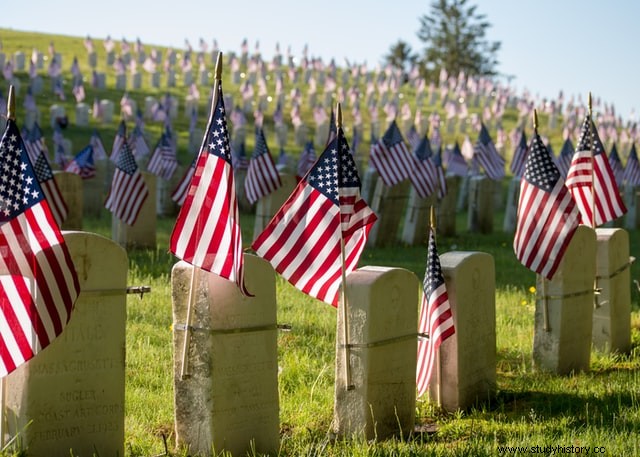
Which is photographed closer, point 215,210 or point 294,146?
point 215,210

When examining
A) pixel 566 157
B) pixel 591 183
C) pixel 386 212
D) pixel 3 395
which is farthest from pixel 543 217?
pixel 566 157

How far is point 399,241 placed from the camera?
20047mm

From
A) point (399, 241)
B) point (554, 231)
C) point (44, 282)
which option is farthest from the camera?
point (399, 241)

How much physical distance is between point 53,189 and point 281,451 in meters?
9.92

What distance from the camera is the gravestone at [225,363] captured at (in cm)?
614

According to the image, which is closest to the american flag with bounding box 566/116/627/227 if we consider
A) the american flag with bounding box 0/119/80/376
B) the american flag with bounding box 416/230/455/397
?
the american flag with bounding box 416/230/455/397

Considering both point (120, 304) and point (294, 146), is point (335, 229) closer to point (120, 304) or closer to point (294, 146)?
point (120, 304)

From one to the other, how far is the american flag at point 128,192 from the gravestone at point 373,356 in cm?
971

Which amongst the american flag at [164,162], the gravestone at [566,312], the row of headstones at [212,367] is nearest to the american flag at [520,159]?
the american flag at [164,162]

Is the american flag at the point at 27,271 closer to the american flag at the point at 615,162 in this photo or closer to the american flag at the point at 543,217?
the american flag at the point at 543,217

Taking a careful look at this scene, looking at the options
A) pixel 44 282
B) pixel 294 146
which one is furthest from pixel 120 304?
pixel 294 146

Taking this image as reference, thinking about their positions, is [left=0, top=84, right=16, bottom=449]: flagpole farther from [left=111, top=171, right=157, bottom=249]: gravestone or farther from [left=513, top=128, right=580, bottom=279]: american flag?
[left=111, top=171, right=157, bottom=249]: gravestone

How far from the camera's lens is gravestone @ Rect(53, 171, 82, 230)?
16.2 m

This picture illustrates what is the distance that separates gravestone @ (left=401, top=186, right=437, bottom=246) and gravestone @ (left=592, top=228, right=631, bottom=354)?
30.4 ft
